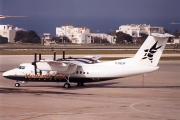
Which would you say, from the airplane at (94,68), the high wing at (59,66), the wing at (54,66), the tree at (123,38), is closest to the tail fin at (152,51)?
the airplane at (94,68)

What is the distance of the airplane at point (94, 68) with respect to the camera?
130 feet

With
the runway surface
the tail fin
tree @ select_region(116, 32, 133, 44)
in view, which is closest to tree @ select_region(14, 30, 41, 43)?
tree @ select_region(116, 32, 133, 44)

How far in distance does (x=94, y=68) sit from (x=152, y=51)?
530 cm

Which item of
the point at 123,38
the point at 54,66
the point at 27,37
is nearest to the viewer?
the point at 54,66

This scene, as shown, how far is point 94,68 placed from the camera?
4112cm

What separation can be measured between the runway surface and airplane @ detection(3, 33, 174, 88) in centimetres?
93

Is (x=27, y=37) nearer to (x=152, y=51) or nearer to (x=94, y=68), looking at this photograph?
(x=94, y=68)

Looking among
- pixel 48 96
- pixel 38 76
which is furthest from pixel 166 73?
pixel 48 96

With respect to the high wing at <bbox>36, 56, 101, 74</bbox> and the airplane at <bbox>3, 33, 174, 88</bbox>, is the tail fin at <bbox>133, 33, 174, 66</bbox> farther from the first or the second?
the high wing at <bbox>36, 56, 101, 74</bbox>

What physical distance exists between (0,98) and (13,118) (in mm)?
8369

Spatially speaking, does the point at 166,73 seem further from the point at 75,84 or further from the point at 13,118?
the point at 13,118

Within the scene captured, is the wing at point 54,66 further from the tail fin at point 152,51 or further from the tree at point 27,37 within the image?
the tree at point 27,37

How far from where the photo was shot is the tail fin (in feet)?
130

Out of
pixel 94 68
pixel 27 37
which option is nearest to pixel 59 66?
pixel 94 68
